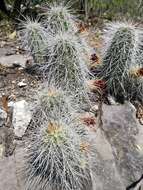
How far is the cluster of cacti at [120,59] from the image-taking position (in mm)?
4266

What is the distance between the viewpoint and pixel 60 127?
11.1 ft

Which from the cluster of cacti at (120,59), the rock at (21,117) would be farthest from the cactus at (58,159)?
the cluster of cacti at (120,59)

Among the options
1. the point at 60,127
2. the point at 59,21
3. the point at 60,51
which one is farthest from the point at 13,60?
the point at 60,127

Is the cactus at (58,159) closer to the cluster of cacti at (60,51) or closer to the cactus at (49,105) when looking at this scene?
the cactus at (49,105)

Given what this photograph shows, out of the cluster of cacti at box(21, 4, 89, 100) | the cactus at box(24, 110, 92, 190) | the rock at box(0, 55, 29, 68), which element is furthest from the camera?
the rock at box(0, 55, 29, 68)

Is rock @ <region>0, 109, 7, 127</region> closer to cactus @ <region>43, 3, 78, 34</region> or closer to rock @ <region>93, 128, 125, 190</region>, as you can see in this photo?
rock @ <region>93, 128, 125, 190</region>

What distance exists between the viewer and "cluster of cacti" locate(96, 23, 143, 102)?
4.27 meters

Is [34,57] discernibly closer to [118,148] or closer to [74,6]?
[118,148]

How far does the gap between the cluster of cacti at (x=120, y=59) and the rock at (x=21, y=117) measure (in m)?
0.94

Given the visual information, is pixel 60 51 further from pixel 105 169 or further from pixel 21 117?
pixel 105 169

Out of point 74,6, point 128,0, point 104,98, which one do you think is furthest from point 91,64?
point 128,0

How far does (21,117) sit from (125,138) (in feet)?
3.27

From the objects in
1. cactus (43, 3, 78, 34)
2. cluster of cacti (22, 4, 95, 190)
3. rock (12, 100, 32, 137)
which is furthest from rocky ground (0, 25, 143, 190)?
cactus (43, 3, 78, 34)

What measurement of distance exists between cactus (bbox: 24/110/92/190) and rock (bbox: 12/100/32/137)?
336 mm
